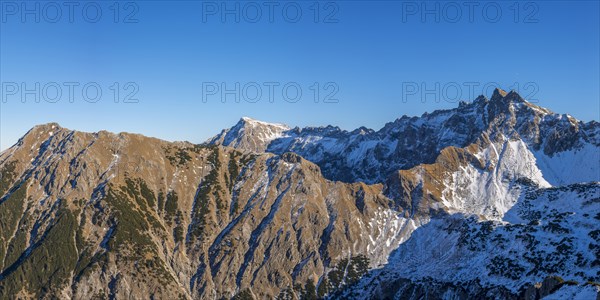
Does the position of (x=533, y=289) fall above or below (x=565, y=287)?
below

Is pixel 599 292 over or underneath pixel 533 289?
over

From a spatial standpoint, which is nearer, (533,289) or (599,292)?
(599,292)

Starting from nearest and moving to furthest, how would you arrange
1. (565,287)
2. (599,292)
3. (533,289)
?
(599,292), (565,287), (533,289)

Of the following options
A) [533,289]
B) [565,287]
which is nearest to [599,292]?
[565,287]

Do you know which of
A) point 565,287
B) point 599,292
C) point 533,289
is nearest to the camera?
point 599,292

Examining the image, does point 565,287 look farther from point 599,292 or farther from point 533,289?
point 533,289

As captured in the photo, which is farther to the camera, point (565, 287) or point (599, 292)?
point (565, 287)
